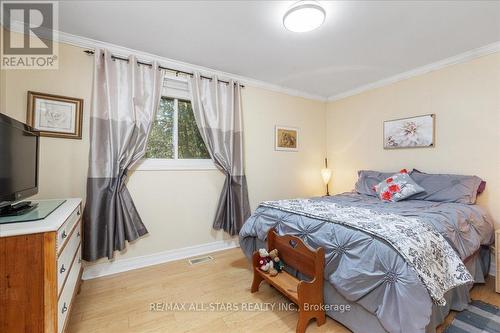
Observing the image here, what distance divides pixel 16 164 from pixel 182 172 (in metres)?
1.55

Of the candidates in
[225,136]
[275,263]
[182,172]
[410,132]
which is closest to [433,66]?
[410,132]

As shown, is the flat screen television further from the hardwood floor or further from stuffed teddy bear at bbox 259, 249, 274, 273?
stuffed teddy bear at bbox 259, 249, 274, 273

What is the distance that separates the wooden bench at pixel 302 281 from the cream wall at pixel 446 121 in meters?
2.26

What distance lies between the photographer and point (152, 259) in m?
2.63

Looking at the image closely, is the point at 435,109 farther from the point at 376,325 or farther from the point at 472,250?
the point at 376,325

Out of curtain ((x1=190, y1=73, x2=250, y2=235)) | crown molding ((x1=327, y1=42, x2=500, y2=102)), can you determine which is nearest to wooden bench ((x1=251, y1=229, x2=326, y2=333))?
curtain ((x1=190, y1=73, x2=250, y2=235))

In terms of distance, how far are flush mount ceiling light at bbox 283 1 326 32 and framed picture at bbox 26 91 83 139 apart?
2.12m

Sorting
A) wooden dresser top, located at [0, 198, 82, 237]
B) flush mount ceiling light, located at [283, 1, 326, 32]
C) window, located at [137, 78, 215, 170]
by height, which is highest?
flush mount ceiling light, located at [283, 1, 326, 32]

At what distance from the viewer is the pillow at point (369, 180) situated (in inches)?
119

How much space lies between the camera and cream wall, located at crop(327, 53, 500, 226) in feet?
7.93

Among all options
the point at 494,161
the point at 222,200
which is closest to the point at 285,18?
the point at 222,200

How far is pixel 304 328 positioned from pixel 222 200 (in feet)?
5.75

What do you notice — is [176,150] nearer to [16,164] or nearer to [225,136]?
[225,136]

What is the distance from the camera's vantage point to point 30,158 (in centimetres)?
162
